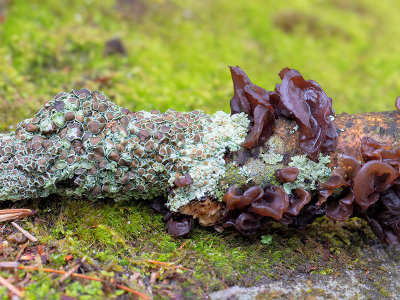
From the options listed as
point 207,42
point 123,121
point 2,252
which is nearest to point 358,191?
point 123,121

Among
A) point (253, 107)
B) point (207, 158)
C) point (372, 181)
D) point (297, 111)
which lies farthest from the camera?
point (253, 107)

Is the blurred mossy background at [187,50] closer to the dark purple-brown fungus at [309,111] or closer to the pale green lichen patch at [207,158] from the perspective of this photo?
the pale green lichen patch at [207,158]

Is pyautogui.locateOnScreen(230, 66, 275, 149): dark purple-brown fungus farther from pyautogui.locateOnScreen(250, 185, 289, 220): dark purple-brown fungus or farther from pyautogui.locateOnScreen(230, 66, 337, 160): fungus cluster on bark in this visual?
pyautogui.locateOnScreen(250, 185, 289, 220): dark purple-brown fungus

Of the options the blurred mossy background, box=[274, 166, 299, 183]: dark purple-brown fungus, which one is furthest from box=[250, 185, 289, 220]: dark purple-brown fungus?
the blurred mossy background

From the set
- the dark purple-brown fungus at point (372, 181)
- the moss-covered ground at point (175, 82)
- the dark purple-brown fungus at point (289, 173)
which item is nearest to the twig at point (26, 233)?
the moss-covered ground at point (175, 82)

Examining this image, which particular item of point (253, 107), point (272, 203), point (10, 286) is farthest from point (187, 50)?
point (10, 286)

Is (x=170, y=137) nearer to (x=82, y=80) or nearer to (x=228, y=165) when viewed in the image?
(x=228, y=165)

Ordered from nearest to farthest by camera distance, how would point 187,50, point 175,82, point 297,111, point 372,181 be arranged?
1. point 372,181
2. point 297,111
3. point 175,82
4. point 187,50

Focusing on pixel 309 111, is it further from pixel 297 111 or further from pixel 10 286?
pixel 10 286
